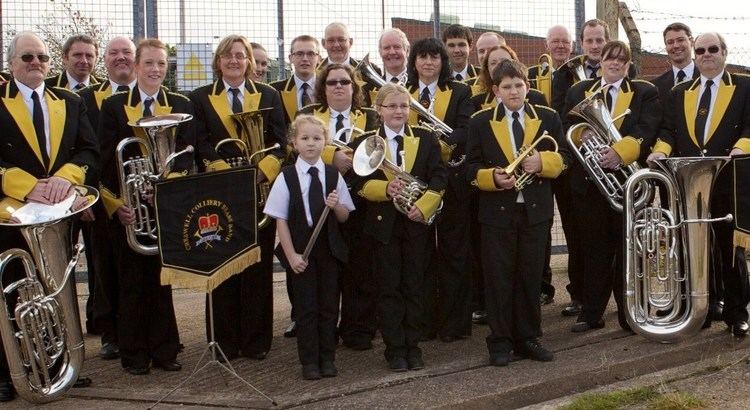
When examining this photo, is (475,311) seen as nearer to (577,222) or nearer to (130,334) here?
(577,222)

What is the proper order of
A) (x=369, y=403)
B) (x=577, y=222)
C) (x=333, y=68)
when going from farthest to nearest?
(x=577, y=222), (x=333, y=68), (x=369, y=403)

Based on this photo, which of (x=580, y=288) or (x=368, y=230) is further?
(x=580, y=288)

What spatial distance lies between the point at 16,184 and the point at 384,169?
1961 mm

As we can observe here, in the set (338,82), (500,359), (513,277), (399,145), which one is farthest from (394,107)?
(500,359)

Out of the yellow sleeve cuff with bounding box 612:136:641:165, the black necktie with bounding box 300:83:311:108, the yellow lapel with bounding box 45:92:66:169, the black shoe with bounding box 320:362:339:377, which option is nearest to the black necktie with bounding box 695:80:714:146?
the yellow sleeve cuff with bounding box 612:136:641:165

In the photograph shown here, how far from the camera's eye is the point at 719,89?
6.45 m

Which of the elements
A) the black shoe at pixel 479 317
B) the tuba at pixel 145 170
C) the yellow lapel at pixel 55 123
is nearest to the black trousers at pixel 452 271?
the black shoe at pixel 479 317

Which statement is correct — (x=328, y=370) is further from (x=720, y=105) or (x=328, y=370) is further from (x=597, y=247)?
(x=720, y=105)

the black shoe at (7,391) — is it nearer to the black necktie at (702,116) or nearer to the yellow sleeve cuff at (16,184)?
the yellow sleeve cuff at (16,184)

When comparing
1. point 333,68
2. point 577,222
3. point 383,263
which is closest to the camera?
point 383,263

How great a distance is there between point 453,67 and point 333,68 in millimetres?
1482

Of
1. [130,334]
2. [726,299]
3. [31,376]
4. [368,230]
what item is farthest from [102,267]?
[726,299]

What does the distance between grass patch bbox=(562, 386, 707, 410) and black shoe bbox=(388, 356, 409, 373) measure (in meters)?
1.03

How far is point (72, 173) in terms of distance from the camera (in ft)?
18.5
